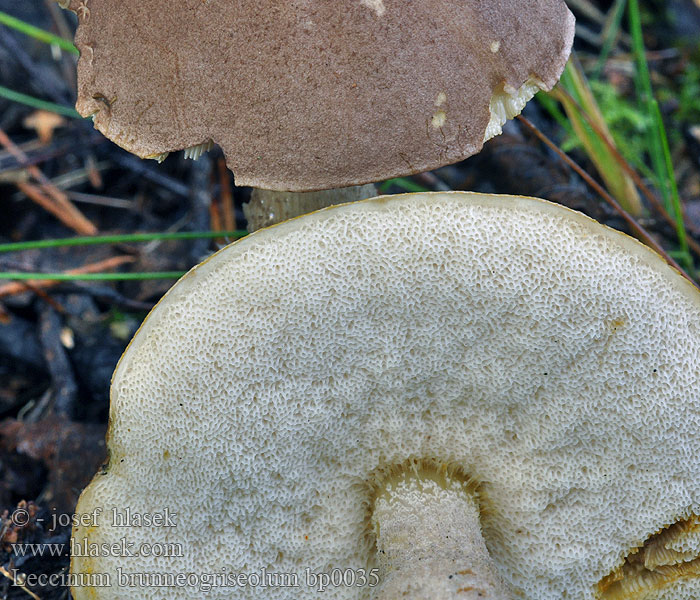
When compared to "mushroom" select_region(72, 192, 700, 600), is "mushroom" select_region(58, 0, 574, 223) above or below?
above

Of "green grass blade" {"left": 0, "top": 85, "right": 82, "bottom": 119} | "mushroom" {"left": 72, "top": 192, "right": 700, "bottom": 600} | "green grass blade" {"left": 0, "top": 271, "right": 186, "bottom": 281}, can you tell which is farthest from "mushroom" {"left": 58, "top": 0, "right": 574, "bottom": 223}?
"green grass blade" {"left": 0, "top": 85, "right": 82, "bottom": 119}

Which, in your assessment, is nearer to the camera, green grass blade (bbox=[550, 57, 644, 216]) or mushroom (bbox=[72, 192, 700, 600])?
mushroom (bbox=[72, 192, 700, 600])

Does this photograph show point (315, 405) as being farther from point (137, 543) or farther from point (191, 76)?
point (191, 76)

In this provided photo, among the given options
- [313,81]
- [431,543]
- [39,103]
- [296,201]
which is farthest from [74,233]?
[431,543]

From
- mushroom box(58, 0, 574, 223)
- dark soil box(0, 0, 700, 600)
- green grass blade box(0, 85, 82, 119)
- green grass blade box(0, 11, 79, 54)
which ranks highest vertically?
mushroom box(58, 0, 574, 223)

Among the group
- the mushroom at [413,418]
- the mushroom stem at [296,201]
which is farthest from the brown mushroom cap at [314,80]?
the mushroom stem at [296,201]

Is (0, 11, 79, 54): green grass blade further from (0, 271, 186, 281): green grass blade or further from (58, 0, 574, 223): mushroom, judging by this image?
(58, 0, 574, 223): mushroom

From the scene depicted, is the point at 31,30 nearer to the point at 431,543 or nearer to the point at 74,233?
the point at 74,233

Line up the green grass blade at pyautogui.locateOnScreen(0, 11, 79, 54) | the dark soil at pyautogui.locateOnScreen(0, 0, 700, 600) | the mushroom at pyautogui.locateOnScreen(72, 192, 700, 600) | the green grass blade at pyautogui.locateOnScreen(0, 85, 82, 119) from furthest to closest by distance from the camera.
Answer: the green grass blade at pyautogui.locateOnScreen(0, 85, 82, 119)
the green grass blade at pyautogui.locateOnScreen(0, 11, 79, 54)
the dark soil at pyautogui.locateOnScreen(0, 0, 700, 600)
the mushroom at pyautogui.locateOnScreen(72, 192, 700, 600)
